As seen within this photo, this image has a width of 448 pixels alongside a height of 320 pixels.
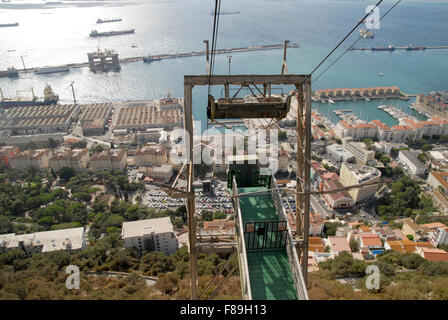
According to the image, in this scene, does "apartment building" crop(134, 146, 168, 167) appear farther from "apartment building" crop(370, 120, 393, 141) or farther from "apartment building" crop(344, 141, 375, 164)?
"apartment building" crop(370, 120, 393, 141)

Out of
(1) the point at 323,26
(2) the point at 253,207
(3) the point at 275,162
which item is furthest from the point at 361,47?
(2) the point at 253,207

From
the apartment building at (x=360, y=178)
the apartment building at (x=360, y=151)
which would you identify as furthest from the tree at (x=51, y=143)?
the apartment building at (x=360, y=151)

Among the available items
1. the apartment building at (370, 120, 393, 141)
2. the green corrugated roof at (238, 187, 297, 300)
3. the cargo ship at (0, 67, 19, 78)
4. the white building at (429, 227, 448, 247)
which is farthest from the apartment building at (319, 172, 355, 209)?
the cargo ship at (0, 67, 19, 78)

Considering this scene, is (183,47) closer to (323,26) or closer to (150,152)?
(323,26)

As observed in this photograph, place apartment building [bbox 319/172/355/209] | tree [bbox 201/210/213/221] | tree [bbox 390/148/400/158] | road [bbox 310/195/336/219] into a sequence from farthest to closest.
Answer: tree [bbox 390/148/400/158]
apartment building [bbox 319/172/355/209]
road [bbox 310/195/336/219]
tree [bbox 201/210/213/221]

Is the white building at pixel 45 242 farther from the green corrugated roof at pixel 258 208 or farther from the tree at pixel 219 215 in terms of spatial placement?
the green corrugated roof at pixel 258 208
